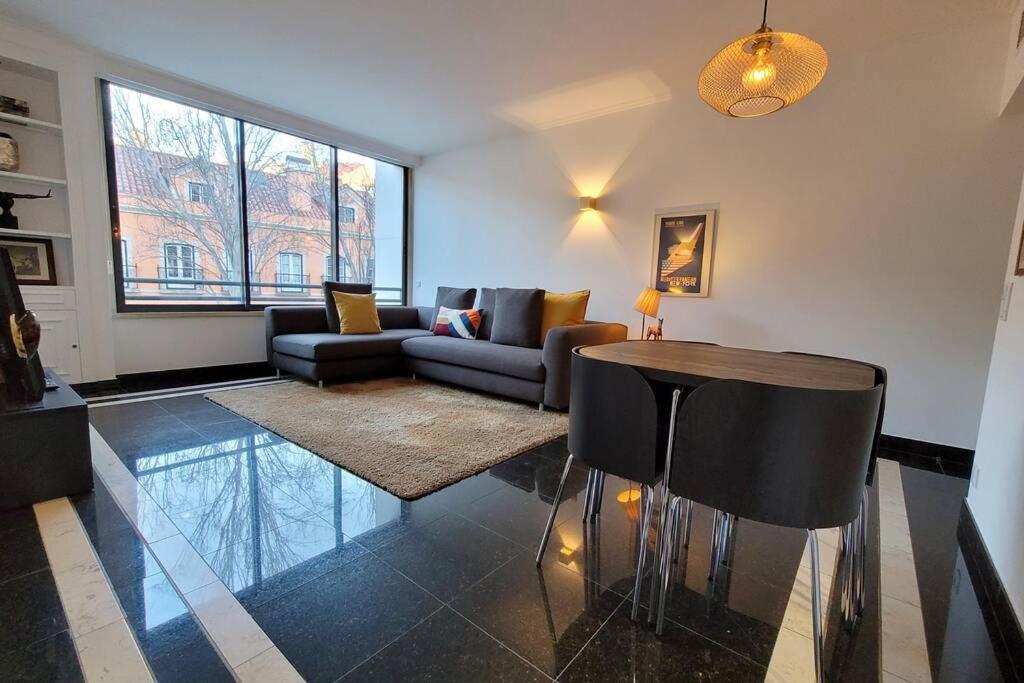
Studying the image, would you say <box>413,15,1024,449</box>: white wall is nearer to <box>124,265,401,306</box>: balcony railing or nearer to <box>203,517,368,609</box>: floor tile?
<box>203,517,368,609</box>: floor tile

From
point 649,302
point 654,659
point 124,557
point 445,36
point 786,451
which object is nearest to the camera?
point 786,451

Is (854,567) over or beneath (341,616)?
over

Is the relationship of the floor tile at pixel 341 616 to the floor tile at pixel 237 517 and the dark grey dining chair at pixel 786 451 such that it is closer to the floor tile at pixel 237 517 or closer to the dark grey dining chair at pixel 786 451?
the floor tile at pixel 237 517

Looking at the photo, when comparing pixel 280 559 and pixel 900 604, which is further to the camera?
pixel 280 559

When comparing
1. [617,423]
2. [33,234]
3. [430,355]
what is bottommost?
[430,355]

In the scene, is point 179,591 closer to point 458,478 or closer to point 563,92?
point 458,478

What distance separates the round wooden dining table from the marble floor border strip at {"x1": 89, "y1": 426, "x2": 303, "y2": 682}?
1.17m

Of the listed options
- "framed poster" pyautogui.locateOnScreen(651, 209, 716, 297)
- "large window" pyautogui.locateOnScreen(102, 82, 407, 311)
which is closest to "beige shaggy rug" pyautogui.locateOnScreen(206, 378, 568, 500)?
"large window" pyautogui.locateOnScreen(102, 82, 407, 311)

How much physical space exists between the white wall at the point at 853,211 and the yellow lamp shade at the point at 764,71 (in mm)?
1391

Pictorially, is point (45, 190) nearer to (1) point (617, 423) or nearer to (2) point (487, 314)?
(2) point (487, 314)

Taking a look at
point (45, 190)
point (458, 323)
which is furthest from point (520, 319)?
point (45, 190)

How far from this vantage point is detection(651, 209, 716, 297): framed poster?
11.1ft

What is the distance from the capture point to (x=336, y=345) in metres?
3.71

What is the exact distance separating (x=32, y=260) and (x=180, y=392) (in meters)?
1.31
